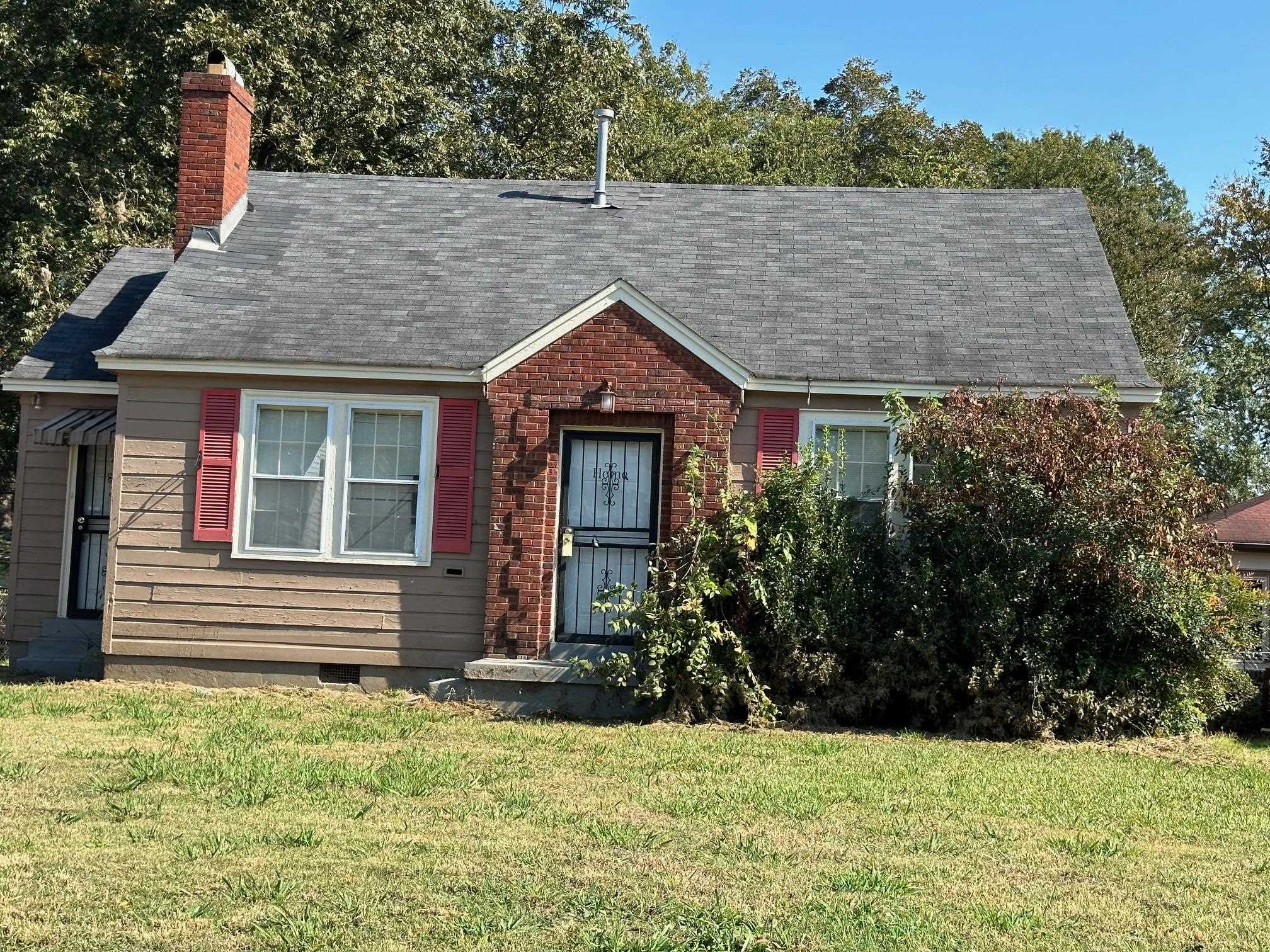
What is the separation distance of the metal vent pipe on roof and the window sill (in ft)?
17.0

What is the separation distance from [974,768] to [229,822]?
16.4 feet

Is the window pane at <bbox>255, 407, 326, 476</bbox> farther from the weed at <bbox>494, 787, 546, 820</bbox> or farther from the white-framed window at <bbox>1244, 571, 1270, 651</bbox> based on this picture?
the white-framed window at <bbox>1244, 571, 1270, 651</bbox>

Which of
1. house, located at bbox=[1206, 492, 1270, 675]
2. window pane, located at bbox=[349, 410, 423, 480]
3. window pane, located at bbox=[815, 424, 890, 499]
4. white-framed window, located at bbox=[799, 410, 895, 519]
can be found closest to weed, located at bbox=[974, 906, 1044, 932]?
white-framed window, located at bbox=[799, 410, 895, 519]

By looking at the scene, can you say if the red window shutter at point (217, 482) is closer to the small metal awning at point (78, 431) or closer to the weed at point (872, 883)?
the small metal awning at point (78, 431)

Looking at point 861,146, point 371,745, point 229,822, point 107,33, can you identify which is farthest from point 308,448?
point 861,146

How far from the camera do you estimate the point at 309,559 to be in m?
12.0

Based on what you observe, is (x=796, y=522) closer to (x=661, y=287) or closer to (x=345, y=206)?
(x=661, y=287)

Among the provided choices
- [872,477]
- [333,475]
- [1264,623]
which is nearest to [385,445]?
[333,475]

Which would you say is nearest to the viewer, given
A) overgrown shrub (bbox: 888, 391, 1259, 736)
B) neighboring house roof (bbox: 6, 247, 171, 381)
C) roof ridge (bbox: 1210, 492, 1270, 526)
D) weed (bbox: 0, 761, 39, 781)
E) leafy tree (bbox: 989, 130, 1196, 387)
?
weed (bbox: 0, 761, 39, 781)

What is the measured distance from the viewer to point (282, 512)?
1212cm

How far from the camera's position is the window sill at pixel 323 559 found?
39.2 ft

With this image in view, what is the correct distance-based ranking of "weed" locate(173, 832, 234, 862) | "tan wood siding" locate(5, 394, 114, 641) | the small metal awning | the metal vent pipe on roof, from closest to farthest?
"weed" locate(173, 832, 234, 862)
the small metal awning
"tan wood siding" locate(5, 394, 114, 641)
the metal vent pipe on roof

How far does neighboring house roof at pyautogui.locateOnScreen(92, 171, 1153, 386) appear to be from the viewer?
1205cm

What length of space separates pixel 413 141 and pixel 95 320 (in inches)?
459
